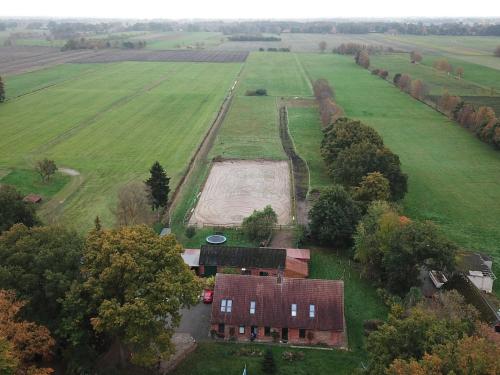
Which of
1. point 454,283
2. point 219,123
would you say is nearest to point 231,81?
point 219,123

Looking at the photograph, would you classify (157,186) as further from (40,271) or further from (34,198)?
(40,271)

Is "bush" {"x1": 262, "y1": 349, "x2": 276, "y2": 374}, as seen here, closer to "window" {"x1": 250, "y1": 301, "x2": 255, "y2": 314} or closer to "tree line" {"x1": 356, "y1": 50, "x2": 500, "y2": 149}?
"window" {"x1": 250, "y1": 301, "x2": 255, "y2": 314}

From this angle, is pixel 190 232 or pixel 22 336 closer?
pixel 22 336

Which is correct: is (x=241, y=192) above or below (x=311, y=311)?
below

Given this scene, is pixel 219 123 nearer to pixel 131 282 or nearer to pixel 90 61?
pixel 131 282

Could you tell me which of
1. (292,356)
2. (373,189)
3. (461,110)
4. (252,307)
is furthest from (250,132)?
(292,356)

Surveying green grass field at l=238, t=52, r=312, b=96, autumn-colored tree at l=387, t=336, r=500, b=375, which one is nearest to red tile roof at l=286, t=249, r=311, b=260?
autumn-colored tree at l=387, t=336, r=500, b=375
